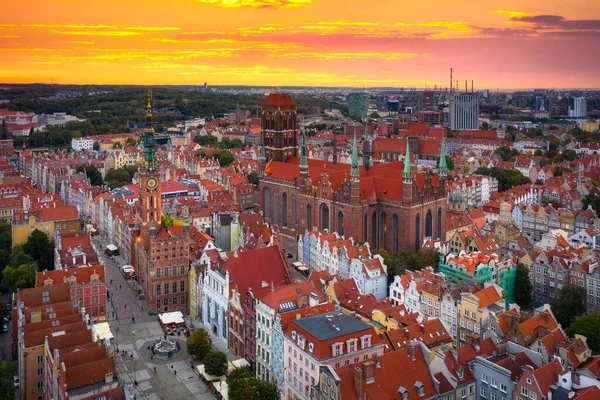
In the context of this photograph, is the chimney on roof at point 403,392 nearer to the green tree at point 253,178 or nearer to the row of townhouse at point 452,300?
the row of townhouse at point 452,300

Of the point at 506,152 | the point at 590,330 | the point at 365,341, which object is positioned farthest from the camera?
the point at 506,152

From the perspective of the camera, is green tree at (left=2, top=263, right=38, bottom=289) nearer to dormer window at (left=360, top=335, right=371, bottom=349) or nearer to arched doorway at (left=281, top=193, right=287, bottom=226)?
dormer window at (left=360, top=335, right=371, bottom=349)

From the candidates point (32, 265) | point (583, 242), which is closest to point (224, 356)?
point (32, 265)

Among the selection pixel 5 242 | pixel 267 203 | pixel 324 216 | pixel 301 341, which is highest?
pixel 267 203

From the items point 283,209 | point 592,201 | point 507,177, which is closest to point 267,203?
point 283,209

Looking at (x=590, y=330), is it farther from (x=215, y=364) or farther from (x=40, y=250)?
(x=40, y=250)

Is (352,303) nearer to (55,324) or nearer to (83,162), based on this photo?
(55,324)
